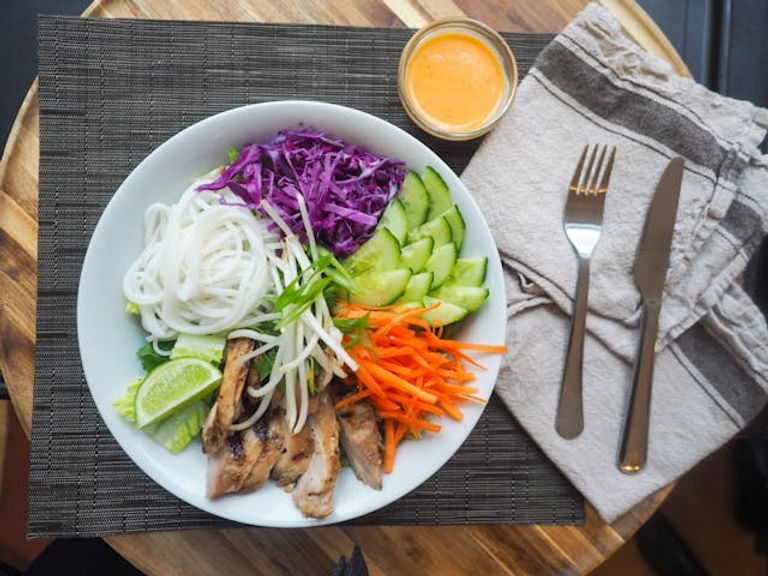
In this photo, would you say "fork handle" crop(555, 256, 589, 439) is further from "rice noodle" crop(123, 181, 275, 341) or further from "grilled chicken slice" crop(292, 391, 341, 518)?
"rice noodle" crop(123, 181, 275, 341)

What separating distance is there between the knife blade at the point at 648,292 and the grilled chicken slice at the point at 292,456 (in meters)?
0.99

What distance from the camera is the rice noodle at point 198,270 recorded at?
1884 millimetres

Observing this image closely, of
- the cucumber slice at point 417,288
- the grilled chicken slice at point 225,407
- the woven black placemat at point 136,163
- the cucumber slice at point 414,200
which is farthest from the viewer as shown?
the woven black placemat at point 136,163

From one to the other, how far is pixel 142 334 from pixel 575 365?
1318 mm

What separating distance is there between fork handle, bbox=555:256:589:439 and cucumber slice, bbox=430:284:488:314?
382 millimetres

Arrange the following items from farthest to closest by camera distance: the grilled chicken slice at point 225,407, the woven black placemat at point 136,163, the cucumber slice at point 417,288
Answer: the woven black placemat at point 136,163 → the cucumber slice at point 417,288 → the grilled chicken slice at point 225,407

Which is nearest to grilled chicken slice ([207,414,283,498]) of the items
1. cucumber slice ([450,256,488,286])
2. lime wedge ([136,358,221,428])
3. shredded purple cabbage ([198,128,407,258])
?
lime wedge ([136,358,221,428])

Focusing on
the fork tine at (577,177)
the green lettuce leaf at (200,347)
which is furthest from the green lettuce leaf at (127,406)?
the fork tine at (577,177)

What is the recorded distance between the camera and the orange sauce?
2.13 m

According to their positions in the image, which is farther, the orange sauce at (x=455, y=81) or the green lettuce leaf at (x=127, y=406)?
the orange sauce at (x=455, y=81)

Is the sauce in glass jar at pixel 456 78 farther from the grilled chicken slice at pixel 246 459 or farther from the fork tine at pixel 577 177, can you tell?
the grilled chicken slice at pixel 246 459

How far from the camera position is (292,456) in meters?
1.89

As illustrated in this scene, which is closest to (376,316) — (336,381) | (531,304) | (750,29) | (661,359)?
(336,381)

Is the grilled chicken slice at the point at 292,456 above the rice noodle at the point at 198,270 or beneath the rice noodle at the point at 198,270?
beneath
